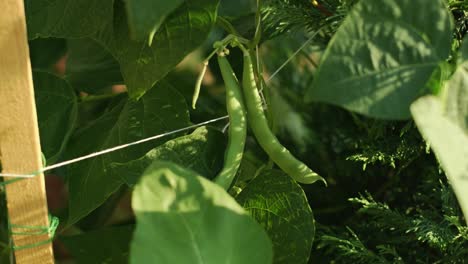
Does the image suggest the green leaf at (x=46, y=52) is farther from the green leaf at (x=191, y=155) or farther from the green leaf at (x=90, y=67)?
the green leaf at (x=191, y=155)

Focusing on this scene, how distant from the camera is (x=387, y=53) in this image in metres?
0.50

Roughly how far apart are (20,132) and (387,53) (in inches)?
10.6

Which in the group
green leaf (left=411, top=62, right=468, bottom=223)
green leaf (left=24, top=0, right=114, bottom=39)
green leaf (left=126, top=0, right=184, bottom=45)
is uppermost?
green leaf (left=126, top=0, right=184, bottom=45)

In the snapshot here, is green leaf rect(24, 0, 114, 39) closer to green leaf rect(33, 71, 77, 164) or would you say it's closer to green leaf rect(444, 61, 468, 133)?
green leaf rect(33, 71, 77, 164)

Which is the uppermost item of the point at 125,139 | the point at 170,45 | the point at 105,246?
the point at 170,45

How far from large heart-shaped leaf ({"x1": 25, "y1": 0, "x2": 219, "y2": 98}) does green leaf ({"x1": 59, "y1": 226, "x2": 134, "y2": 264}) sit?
0.61ft

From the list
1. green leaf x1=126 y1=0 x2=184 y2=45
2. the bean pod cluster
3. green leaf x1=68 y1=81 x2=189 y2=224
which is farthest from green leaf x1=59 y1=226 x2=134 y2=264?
green leaf x1=126 y1=0 x2=184 y2=45

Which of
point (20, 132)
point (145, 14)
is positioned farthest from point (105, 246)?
point (145, 14)

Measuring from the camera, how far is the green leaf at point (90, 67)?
83cm

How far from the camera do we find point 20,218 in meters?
0.58

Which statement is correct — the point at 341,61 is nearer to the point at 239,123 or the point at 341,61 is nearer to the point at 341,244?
the point at 239,123

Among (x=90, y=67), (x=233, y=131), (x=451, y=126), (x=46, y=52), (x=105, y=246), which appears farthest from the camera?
(x=46, y=52)

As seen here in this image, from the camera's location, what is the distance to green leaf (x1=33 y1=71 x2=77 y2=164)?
73cm

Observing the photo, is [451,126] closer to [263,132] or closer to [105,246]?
[263,132]
